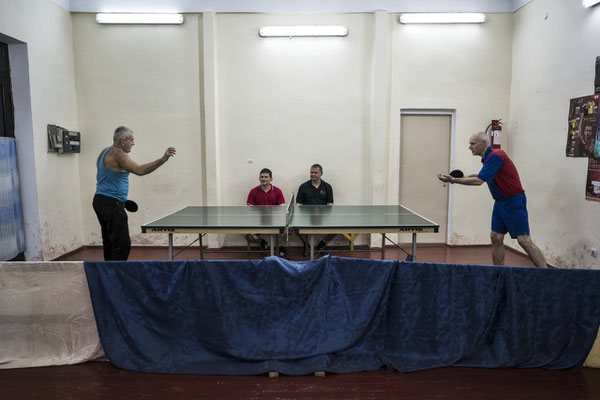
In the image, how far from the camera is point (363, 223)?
3865 mm

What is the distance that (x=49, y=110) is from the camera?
547 cm

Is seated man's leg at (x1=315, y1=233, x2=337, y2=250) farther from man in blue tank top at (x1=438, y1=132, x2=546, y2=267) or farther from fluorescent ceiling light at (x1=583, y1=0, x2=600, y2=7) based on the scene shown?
fluorescent ceiling light at (x1=583, y1=0, x2=600, y2=7)

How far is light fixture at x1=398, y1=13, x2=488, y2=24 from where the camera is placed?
588 cm

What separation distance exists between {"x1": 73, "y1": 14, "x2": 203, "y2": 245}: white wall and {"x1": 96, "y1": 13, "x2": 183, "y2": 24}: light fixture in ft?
0.46

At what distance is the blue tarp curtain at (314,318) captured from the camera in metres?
2.73

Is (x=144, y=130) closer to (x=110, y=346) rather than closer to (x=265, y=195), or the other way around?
(x=265, y=195)

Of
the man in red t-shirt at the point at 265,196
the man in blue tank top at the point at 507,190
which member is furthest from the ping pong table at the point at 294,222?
the man in red t-shirt at the point at 265,196

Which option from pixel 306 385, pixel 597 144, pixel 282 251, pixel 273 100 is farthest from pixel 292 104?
pixel 306 385

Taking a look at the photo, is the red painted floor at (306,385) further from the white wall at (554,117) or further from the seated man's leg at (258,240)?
the seated man's leg at (258,240)

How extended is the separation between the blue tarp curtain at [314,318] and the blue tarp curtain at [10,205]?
2.94m

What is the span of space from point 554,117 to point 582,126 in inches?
24.1

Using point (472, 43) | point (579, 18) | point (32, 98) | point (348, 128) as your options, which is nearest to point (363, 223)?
point (348, 128)

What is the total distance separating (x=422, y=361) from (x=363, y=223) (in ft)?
4.79

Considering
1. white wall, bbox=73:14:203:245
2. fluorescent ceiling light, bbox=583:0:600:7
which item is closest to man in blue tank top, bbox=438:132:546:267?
fluorescent ceiling light, bbox=583:0:600:7
